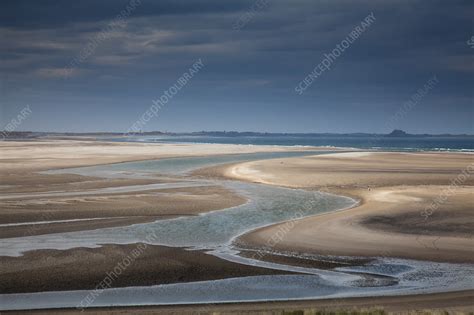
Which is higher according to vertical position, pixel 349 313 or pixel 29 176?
pixel 29 176

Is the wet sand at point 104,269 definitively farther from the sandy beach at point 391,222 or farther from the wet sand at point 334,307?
the sandy beach at point 391,222

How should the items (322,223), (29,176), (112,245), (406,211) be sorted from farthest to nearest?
(29,176) → (406,211) → (322,223) → (112,245)

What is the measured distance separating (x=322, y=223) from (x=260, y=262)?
7670 mm

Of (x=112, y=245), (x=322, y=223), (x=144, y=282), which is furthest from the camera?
(x=322, y=223)

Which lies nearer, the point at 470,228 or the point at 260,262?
the point at 260,262

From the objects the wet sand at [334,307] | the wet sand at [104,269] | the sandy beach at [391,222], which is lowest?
the wet sand at [334,307]

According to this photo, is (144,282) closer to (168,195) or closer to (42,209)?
(42,209)

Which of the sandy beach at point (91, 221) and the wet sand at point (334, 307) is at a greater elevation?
the sandy beach at point (91, 221)

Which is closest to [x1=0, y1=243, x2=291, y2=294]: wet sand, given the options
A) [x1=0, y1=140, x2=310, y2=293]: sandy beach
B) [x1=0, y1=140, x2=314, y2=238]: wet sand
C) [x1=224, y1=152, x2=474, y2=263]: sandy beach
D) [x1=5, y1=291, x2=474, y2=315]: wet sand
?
[x1=0, y1=140, x2=310, y2=293]: sandy beach

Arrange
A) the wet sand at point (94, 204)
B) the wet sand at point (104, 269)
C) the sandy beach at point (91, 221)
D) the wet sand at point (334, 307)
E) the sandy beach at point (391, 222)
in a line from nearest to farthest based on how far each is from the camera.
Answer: the wet sand at point (334, 307) < the wet sand at point (104, 269) < the sandy beach at point (91, 221) < the sandy beach at point (391, 222) < the wet sand at point (94, 204)

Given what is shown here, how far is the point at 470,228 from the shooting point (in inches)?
977

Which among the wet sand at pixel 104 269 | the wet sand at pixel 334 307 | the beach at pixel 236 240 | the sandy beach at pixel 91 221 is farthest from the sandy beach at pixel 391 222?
the wet sand at pixel 334 307

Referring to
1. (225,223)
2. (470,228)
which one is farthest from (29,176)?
(470,228)

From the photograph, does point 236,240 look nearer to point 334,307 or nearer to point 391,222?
point 391,222
